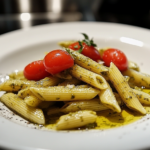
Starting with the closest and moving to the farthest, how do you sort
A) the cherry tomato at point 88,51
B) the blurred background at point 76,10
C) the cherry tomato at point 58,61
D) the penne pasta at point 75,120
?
1. the penne pasta at point 75,120
2. the cherry tomato at point 58,61
3. the cherry tomato at point 88,51
4. the blurred background at point 76,10

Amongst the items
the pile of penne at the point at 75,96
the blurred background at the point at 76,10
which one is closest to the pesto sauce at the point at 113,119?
the pile of penne at the point at 75,96

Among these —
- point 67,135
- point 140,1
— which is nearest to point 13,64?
point 67,135

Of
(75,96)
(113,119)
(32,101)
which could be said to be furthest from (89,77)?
(32,101)

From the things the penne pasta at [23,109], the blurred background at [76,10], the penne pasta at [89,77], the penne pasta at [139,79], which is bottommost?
the penne pasta at [23,109]

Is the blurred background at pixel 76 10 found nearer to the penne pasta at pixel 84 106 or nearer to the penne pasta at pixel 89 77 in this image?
the penne pasta at pixel 89 77

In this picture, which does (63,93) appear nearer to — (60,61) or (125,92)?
(60,61)

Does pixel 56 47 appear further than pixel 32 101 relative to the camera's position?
Yes

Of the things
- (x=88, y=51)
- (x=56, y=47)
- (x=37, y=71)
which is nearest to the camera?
(x=37, y=71)

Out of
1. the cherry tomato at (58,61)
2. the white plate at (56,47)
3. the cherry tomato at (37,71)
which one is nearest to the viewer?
the white plate at (56,47)
